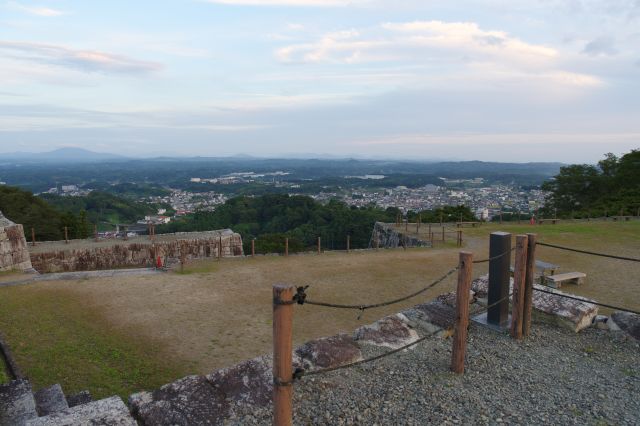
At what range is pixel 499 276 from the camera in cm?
499

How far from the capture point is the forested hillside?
28.6 meters

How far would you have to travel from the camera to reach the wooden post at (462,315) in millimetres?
3902

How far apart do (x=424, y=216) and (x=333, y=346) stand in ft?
75.7

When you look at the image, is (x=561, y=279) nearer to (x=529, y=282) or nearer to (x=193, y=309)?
(x=529, y=282)

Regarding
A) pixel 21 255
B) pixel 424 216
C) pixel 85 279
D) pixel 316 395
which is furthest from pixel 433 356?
pixel 424 216

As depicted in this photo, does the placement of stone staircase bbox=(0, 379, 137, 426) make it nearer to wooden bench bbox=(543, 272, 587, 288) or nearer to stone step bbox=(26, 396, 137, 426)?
stone step bbox=(26, 396, 137, 426)

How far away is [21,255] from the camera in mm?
11555

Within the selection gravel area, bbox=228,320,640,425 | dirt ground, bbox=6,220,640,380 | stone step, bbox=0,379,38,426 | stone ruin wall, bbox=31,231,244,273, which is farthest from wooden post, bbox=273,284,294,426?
stone ruin wall, bbox=31,231,244,273

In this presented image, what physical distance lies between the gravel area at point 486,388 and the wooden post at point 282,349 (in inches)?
27.6

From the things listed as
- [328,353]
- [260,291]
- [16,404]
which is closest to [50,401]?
[16,404]

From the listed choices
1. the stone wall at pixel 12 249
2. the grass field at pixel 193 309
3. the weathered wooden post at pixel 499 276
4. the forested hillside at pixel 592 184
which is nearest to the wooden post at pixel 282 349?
the grass field at pixel 193 309

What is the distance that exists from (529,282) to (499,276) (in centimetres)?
35

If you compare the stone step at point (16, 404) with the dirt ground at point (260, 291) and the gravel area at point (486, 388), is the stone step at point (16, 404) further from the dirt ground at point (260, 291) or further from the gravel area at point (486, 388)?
the dirt ground at point (260, 291)

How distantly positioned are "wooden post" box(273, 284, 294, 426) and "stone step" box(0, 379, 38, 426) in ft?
6.46
